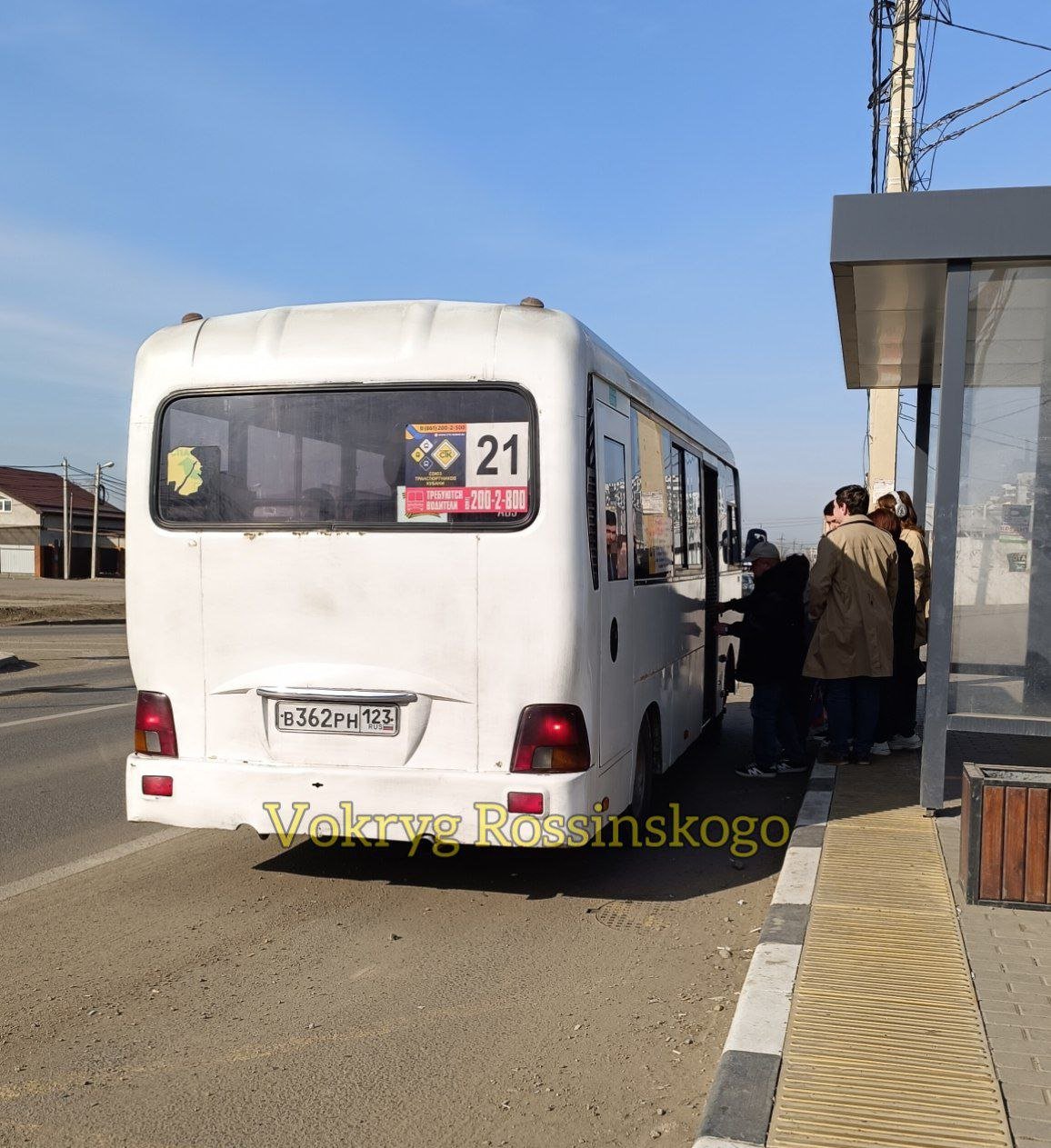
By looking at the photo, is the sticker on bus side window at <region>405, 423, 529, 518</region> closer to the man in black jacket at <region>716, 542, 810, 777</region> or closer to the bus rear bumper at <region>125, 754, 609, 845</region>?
the bus rear bumper at <region>125, 754, 609, 845</region>

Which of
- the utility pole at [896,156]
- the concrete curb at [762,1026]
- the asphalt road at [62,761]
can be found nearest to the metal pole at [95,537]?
the asphalt road at [62,761]

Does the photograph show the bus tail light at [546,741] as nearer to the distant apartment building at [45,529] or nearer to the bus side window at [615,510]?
the bus side window at [615,510]

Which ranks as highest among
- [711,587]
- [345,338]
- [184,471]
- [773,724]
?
[345,338]

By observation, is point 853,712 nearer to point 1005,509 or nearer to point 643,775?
point 1005,509

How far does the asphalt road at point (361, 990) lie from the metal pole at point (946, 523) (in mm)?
1076

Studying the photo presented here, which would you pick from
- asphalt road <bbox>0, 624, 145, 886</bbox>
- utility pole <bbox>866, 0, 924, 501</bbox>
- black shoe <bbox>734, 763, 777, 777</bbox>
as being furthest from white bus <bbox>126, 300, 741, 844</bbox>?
utility pole <bbox>866, 0, 924, 501</bbox>

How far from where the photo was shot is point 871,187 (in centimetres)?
1659

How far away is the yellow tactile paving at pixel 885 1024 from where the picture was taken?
126 inches

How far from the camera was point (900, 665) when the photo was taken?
29.3 ft

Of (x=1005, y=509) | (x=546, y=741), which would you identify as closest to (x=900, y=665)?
(x=1005, y=509)

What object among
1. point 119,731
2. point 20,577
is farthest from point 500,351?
point 20,577

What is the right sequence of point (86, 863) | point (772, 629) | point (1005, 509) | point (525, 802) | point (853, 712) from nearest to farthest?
point (525, 802)
point (86, 863)
point (1005, 509)
point (772, 629)
point (853, 712)

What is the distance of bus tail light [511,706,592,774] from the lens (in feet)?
17.6

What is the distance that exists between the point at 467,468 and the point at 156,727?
1970 mm
